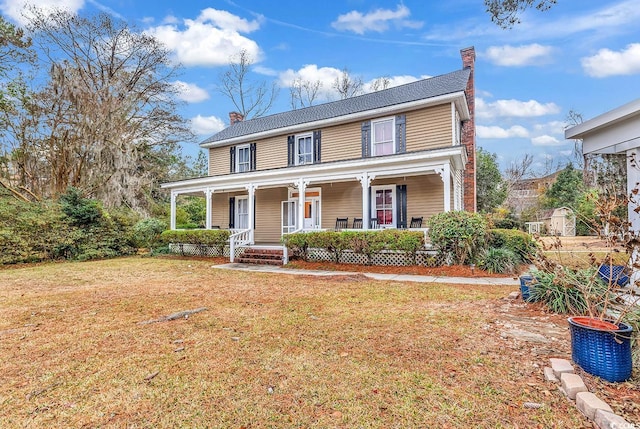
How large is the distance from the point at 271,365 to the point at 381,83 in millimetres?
29944

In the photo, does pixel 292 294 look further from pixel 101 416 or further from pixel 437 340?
pixel 101 416

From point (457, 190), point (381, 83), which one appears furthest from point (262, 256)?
point (381, 83)

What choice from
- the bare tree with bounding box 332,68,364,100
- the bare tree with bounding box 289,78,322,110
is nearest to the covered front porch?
the bare tree with bounding box 289,78,322,110

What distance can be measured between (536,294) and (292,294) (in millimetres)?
4342

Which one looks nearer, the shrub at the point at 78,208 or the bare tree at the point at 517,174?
the shrub at the point at 78,208

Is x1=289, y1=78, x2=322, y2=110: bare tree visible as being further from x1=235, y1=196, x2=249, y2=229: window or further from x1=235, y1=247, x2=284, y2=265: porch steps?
x1=235, y1=247, x2=284, y2=265: porch steps

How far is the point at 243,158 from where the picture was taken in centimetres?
1758

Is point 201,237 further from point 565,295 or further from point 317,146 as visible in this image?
point 565,295

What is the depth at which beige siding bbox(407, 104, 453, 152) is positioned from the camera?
1247 centimetres

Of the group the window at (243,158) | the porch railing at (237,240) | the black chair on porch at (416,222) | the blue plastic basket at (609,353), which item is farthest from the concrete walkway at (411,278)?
the window at (243,158)

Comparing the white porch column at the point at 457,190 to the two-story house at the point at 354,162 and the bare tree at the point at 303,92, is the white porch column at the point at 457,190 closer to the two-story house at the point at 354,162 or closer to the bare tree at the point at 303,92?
the two-story house at the point at 354,162

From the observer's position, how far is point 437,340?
3.92m

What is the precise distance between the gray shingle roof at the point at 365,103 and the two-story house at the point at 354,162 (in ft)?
0.25

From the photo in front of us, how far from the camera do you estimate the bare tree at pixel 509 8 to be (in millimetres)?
4996
